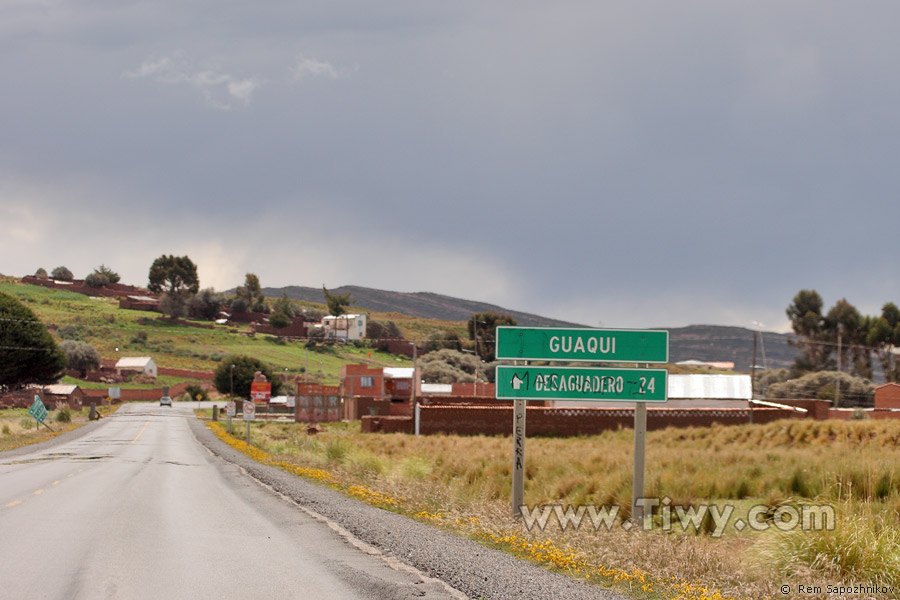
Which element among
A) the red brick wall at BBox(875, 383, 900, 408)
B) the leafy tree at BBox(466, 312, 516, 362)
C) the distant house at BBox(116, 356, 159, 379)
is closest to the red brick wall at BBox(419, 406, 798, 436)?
the red brick wall at BBox(875, 383, 900, 408)

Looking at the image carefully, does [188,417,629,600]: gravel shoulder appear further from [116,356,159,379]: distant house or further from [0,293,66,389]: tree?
[116,356,159,379]: distant house

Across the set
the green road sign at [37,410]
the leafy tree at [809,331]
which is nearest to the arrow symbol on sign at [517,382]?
the green road sign at [37,410]

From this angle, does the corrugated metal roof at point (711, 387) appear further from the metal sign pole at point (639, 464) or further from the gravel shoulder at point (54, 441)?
the metal sign pole at point (639, 464)

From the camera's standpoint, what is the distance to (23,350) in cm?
9438

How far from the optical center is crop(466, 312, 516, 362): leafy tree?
5472 inches

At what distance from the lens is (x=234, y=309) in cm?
18200

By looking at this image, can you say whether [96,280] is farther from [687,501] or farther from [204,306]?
[687,501]

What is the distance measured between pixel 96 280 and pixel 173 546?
638 ft

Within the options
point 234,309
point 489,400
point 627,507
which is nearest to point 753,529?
point 627,507

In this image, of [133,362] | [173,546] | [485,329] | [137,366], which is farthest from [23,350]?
[173,546]

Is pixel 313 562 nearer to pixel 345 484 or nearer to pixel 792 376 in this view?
pixel 345 484

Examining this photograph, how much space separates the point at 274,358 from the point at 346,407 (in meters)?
60.0

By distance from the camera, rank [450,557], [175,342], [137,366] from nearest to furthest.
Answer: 1. [450,557]
2. [137,366]
3. [175,342]

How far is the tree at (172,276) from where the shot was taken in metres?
187
